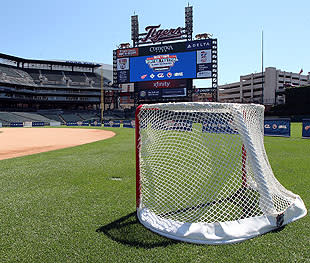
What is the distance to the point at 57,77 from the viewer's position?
192ft

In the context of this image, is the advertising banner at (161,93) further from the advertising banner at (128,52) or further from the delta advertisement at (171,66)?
the advertising banner at (128,52)

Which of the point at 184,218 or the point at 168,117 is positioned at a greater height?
the point at 168,117

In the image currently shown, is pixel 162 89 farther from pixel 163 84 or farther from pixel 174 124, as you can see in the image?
pixel 174 124

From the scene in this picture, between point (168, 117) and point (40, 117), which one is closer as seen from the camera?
point (168, 117)

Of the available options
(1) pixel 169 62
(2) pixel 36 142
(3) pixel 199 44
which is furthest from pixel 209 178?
(3) pixel 199 44

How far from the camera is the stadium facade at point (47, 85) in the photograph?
1989 inches

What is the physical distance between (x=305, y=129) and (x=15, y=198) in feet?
54.9

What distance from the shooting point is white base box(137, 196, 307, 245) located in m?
2.88

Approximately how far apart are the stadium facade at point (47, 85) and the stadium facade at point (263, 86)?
45.0 meters

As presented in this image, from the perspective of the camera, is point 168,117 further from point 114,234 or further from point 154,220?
point 114,234

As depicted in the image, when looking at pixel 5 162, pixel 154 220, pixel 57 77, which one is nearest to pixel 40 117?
pixel 57 77

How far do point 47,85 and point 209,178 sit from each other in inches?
2331

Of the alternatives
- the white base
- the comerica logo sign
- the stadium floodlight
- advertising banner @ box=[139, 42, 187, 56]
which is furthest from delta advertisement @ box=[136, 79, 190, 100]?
the white base

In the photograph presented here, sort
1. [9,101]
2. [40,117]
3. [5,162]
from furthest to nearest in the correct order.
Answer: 1. [9,101]
2. [40,117]
3. [5,162]
